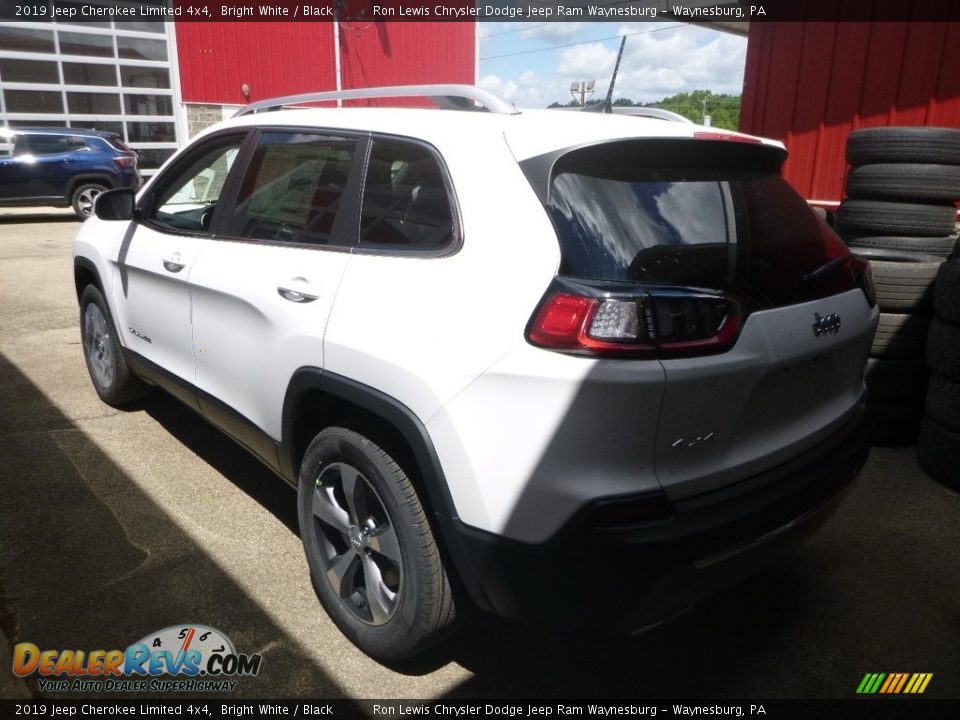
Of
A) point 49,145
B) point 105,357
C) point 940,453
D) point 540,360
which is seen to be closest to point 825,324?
point 540,360

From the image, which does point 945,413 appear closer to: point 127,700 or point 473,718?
point 473,718

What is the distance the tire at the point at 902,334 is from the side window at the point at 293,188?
3.01 meters

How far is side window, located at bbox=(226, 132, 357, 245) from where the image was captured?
2.58 meters

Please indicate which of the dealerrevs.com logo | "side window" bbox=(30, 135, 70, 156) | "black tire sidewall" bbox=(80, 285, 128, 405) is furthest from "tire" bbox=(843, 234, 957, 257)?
"side window" bbox=(30, 135, 70, 156)

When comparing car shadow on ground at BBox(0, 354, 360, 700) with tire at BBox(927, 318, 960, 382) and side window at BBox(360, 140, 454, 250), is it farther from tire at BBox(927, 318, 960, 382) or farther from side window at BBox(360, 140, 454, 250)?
tire at BBox(927, 318, 960, 382)

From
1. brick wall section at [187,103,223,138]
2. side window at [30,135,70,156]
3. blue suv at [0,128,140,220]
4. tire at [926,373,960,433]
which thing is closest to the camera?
tire at [926,373,960,433]

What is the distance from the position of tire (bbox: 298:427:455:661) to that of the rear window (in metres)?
0.86

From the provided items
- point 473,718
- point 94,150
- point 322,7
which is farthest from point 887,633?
point 322,7

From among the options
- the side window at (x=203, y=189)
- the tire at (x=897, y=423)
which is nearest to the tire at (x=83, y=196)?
the side window at (x=203, y=189)

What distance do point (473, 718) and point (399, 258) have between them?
1406mm

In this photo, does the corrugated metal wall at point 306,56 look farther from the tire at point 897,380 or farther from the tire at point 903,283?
the tire at point 897,380

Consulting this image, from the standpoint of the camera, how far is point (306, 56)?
16.5 meters

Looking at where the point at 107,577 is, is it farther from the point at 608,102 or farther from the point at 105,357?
the point at 608,102

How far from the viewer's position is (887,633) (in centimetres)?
258
